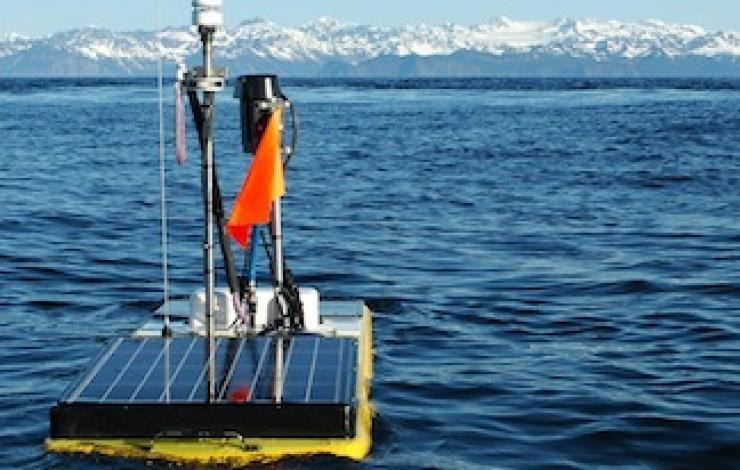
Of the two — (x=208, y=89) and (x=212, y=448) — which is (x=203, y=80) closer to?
(x=208, y=89)

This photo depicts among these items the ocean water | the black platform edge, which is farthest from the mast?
the ocean water

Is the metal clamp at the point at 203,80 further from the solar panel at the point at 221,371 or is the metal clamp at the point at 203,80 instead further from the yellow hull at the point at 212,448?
the yellow hull at the point at 212,448

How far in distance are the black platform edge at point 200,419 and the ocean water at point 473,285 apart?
26cm

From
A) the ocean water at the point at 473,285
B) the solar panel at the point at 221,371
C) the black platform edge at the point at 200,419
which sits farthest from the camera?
the ocean water at the point at 473,285

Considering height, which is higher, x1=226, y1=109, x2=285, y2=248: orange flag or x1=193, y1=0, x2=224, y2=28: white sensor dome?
x1=193, y1=0, x2=224, y2=28: white sensor dome

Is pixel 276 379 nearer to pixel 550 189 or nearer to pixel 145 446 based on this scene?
pixel 145 446

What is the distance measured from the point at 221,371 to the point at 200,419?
1072mm

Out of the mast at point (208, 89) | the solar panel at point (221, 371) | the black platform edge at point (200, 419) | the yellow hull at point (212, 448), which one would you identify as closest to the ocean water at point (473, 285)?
the yellow hull at point (212, 448)

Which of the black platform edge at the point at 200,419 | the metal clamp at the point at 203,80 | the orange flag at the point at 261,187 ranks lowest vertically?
the black platform edge at the point at 200,419

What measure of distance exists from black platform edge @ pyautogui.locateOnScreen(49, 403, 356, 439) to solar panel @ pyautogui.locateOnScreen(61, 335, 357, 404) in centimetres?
9

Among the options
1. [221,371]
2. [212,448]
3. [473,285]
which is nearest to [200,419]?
[212,448]

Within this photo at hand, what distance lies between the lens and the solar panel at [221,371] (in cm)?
1111

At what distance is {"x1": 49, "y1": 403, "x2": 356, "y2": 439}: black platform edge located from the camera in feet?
35.5

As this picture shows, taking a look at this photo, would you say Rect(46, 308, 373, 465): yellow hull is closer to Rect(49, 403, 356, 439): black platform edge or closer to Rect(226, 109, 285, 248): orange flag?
Rect(49, 403, 356, 439): black platform edge
